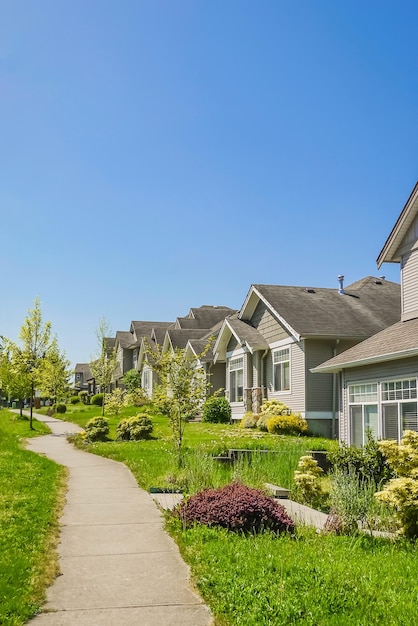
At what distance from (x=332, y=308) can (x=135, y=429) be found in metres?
10.0

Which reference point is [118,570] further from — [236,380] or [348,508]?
[236,380]

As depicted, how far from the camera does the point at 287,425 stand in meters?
23.7

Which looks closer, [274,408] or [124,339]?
[274,408]

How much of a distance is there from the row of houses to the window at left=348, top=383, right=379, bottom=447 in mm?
30

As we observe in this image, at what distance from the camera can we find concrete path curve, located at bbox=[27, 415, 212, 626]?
540cm

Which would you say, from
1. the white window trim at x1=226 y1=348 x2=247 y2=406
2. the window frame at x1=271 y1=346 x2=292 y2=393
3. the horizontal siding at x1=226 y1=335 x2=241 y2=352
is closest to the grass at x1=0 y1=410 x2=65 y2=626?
the window frame at x1=271 y1=346 x2=292 y2=393

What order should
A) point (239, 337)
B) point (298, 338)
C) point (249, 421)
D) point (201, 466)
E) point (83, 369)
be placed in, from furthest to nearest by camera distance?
point (83, 369), point (239, 337), point (249, 421), point (298, 338), point (201, 466)

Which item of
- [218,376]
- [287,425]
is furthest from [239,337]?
[218,376]

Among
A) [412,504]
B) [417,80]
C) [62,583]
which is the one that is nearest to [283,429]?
[417,80]

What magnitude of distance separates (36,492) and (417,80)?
11.9 meters

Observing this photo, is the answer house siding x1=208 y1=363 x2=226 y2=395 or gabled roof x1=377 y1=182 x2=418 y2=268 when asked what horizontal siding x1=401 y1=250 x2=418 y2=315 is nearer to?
gabled roof x1=377 y1=182 x2=418 y2=268

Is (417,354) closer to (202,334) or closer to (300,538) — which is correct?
(300,538)

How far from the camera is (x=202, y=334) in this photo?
42.1 m

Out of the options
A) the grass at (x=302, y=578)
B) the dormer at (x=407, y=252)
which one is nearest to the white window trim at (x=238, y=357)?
the dormer at (x=407, y=252)
